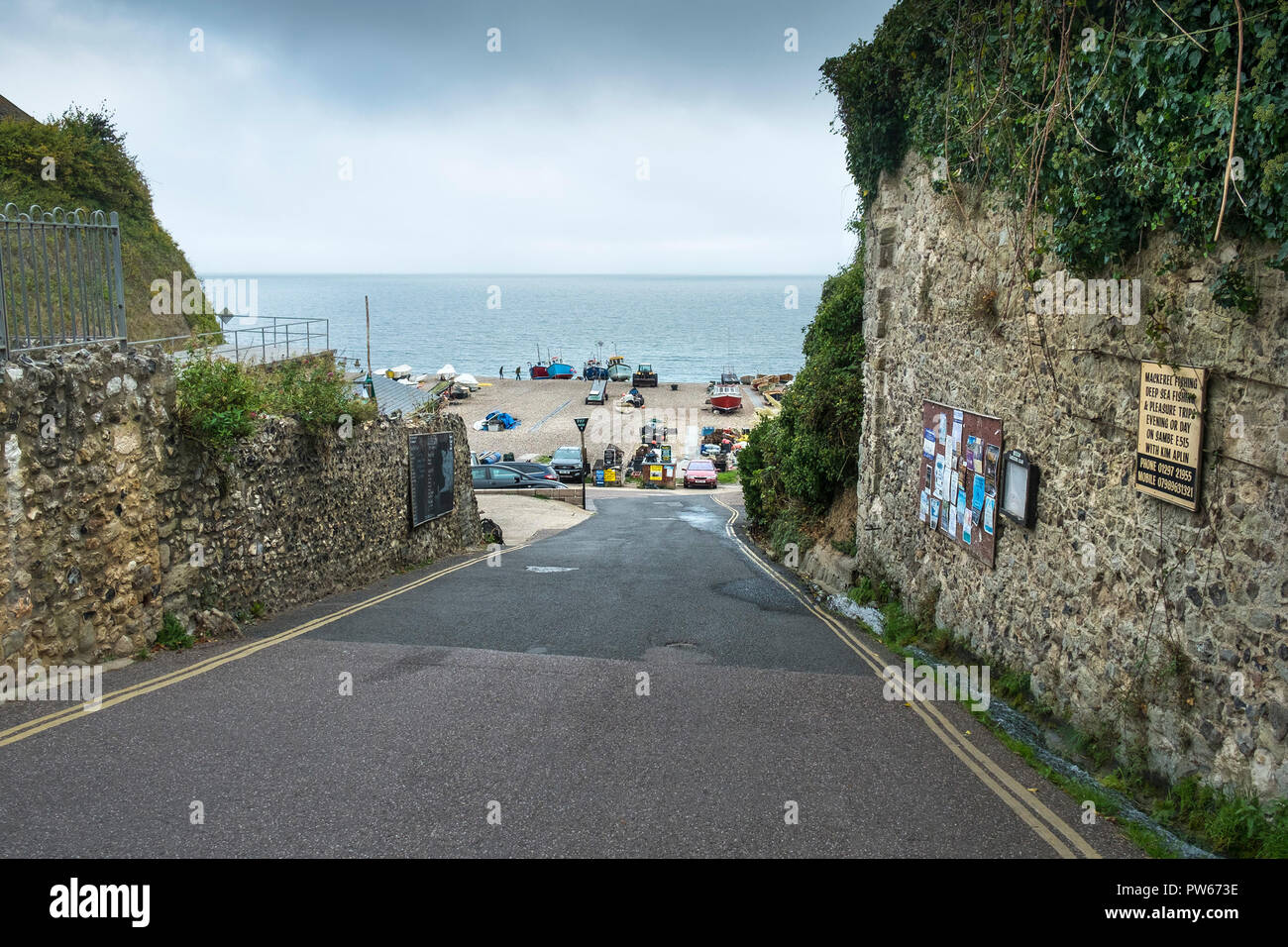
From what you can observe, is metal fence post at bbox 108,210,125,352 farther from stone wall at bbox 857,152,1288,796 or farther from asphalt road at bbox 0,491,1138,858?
stone wall at bbox 857,152,1288,796

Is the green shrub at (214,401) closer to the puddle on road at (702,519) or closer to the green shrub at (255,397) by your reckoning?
the green shrub at (255,397)

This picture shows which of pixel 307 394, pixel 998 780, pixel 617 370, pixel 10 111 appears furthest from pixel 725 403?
pixel 998 780

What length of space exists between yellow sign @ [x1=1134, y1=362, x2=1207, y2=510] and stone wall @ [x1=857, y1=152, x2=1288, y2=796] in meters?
0.09

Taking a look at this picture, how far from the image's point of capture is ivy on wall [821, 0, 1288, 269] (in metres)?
5.24

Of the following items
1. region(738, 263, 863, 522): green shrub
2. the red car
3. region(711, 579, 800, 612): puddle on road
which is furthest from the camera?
the red car

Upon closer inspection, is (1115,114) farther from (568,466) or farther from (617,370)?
(617,370)

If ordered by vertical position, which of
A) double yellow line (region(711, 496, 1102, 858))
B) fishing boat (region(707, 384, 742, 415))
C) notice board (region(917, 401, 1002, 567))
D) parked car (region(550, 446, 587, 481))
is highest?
notice board (region(917, 401, 1002, 567))

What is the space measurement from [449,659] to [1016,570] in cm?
580

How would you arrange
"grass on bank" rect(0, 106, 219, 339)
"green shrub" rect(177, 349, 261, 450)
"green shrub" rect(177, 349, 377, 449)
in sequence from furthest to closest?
"grass on bank" rect(0, 106, 219, 339), "green shrub" rect(177, 349, 377, 449), "green shrub" rect(177, 349, 261, 450)

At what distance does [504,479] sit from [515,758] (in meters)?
30.0

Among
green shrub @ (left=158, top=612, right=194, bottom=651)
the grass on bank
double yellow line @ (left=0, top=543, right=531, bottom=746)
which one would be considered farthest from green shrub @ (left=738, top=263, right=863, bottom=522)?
the grass on bank

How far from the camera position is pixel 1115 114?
21.8 ft

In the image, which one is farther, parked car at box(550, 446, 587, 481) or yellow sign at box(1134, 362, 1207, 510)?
parked car at box(550, 446, 587, 481)
